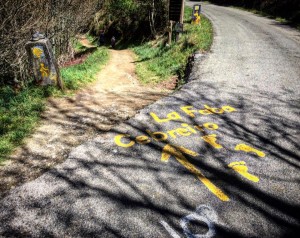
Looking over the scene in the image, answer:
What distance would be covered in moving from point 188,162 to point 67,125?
277 cm

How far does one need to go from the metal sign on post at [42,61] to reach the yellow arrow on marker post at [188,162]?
410 centimetres

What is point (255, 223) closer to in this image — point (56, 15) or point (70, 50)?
point (56, 15)

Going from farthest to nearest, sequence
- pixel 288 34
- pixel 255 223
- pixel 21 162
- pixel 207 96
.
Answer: pixel 288 34 < pixel 207 96 < pixel 21 162 < pixel 255 223

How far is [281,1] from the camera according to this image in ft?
68.4

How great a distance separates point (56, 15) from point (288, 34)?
13299 mm

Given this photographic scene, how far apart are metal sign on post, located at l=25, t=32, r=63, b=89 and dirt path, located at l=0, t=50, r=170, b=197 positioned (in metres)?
0.67

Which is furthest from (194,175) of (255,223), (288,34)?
(288,34)

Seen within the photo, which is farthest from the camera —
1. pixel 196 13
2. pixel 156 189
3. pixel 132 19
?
pixel 132 19

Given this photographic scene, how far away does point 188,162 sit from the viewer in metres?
3.88

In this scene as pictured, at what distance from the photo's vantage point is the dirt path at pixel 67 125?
3770 mm

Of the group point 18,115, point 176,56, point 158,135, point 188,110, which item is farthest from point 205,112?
point 176,56

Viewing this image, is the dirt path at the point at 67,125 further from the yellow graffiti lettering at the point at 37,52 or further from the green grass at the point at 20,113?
the yellow graffiti lettering at the point at 37,52

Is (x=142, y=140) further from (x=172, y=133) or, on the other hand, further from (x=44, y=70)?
(x=44, y=70)

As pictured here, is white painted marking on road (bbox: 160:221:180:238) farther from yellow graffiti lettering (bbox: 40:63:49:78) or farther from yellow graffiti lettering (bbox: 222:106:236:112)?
yellow graffiti lettering (bbox: 40:63:49:78)
